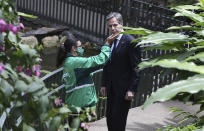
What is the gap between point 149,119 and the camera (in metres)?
7.03

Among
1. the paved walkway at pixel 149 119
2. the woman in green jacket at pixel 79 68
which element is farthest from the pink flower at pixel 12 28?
the paved walkway at pixel 149 119

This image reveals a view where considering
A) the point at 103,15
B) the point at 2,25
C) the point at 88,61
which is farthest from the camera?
the point at 103,15

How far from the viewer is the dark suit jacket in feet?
18.2

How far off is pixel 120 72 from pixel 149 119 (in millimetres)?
1606

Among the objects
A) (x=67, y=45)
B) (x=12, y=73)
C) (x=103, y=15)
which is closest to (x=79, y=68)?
(x=67, y=45)

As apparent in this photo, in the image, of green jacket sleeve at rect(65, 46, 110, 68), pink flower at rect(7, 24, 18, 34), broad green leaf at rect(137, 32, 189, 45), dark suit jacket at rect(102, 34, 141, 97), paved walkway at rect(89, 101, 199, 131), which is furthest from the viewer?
paved walkway at rect(89, 101, 199, 131)

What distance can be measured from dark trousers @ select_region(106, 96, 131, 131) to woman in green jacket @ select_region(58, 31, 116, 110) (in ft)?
0.90

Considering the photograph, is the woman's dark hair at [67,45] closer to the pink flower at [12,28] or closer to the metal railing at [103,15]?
the metal railing at [103,15]

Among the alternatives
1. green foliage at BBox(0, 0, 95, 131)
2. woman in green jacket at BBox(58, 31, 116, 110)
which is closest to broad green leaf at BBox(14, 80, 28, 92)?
green foliage at BBox(0, 0, 95, 131)

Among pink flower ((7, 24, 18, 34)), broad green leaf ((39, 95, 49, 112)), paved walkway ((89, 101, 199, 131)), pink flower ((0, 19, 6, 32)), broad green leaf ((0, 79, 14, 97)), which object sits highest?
pink flower ((0, 19, 6, 32))

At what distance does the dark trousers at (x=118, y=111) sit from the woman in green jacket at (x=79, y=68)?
27 cm

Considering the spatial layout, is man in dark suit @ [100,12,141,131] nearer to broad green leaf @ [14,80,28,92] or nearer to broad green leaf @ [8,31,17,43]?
broad green leaf @ [8,31,17,43]

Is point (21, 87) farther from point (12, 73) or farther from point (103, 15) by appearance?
point (103, 15)

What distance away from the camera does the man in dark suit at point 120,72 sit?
556 cm
